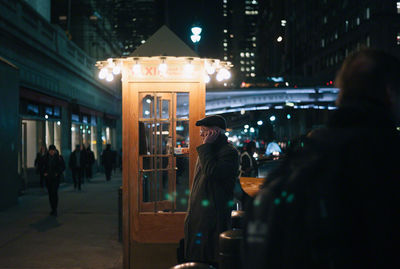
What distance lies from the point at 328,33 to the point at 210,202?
77130 mm

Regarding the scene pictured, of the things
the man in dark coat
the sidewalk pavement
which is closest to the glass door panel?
the sidewalk pavement

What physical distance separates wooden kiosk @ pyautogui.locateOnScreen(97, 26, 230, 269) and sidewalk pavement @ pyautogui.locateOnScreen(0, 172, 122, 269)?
0.98 metres

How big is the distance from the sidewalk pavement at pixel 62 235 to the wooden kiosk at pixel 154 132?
0.98 metres

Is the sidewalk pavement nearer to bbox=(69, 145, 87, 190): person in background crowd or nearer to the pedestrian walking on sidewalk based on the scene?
the pedestrian walking on sidewalk

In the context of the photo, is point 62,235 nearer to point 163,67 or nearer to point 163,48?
point 163,67

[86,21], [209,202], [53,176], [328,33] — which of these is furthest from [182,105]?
[328,33]

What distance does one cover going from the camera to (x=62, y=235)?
905cm

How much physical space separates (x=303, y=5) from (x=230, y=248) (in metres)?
98.7

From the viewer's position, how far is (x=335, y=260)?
1317 millimetres

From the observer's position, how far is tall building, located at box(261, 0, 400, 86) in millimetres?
55375

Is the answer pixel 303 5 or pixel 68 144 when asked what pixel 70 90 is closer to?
pixel 68 144

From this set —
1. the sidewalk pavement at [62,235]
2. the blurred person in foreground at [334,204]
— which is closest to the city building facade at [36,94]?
the sidewalk pavement at [62,235]

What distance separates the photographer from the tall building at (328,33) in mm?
55375

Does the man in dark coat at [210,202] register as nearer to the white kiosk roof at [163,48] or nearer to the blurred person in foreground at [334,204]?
the white kiosk roof at [163,48]
